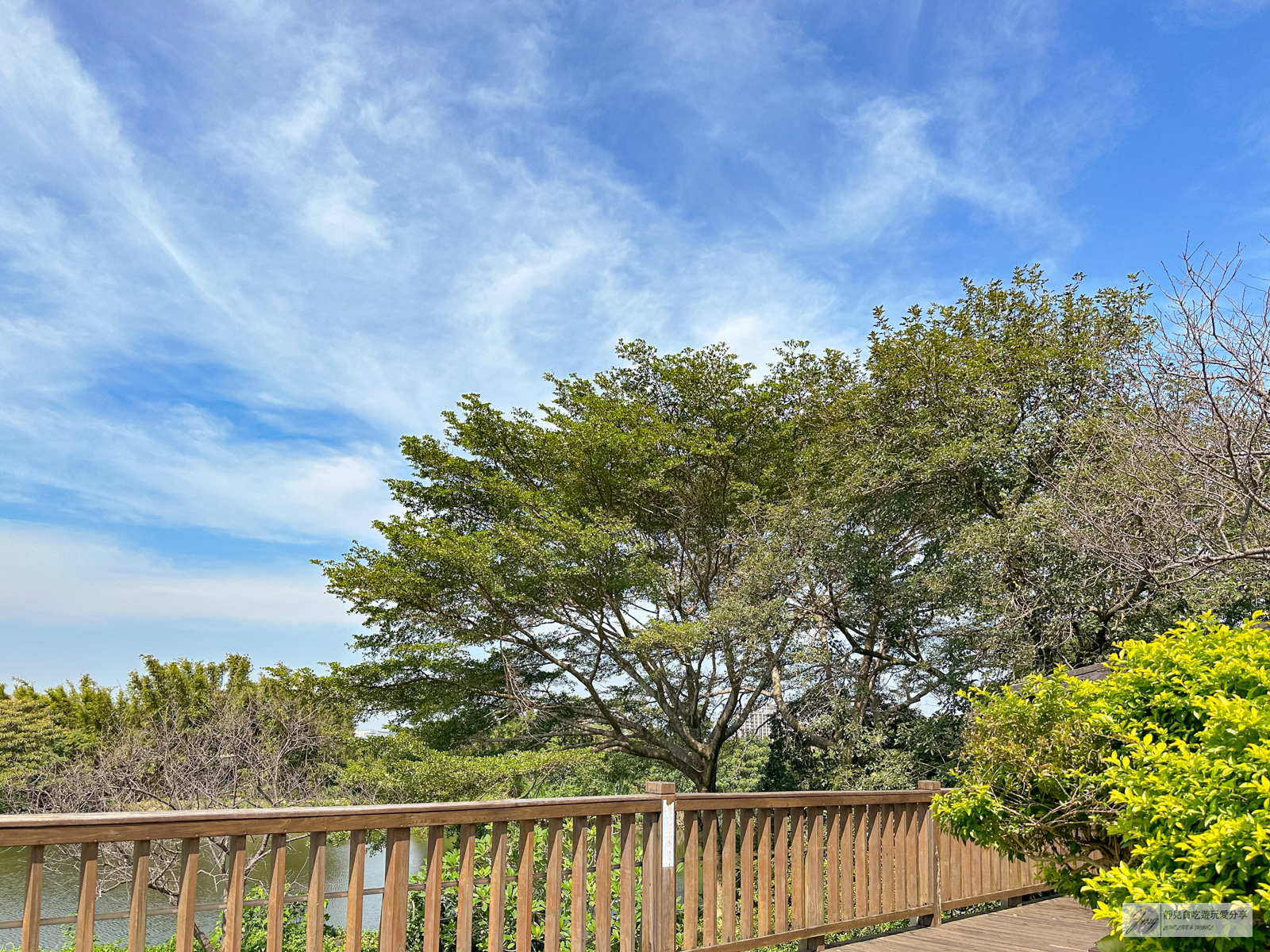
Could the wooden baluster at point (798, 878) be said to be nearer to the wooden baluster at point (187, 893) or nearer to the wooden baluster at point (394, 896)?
the wooden baluster at point (394, 896)

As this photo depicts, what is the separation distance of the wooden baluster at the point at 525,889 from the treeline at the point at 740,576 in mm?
7069

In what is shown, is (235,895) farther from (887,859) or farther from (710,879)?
(887,859)

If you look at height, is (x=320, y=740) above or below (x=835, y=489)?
below

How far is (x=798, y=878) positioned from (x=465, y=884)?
194cm

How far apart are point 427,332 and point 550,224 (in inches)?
101

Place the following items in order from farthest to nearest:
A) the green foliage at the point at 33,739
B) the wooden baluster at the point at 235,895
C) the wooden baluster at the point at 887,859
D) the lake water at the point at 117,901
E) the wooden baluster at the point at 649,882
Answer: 1. the green foliage at the point at 33,739
2. the lake water at the point at 117,901
3. the wooden baluster at the point at 887,859
4. the wooden baluster at the point at 649,882
5. the wooden baluster at the point at 235,895

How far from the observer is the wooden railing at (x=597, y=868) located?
239cm

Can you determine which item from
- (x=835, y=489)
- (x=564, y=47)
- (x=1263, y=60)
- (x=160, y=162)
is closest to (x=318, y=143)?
(x=160, y=162)

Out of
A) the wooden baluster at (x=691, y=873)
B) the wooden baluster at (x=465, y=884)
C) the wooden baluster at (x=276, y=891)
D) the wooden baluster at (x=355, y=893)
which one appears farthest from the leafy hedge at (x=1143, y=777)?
the wooden baluster at (x=276, y=891)

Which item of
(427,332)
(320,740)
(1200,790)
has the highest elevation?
(427,332)

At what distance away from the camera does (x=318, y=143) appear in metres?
9.21

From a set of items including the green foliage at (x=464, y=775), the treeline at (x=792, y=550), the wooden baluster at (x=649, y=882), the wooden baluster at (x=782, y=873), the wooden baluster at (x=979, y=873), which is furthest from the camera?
the green foliage at (x=464, y=775)

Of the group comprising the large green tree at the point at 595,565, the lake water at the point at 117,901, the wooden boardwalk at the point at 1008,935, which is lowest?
the lake water at the point at 117,901

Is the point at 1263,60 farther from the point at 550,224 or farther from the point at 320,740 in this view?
the point at 320,740
